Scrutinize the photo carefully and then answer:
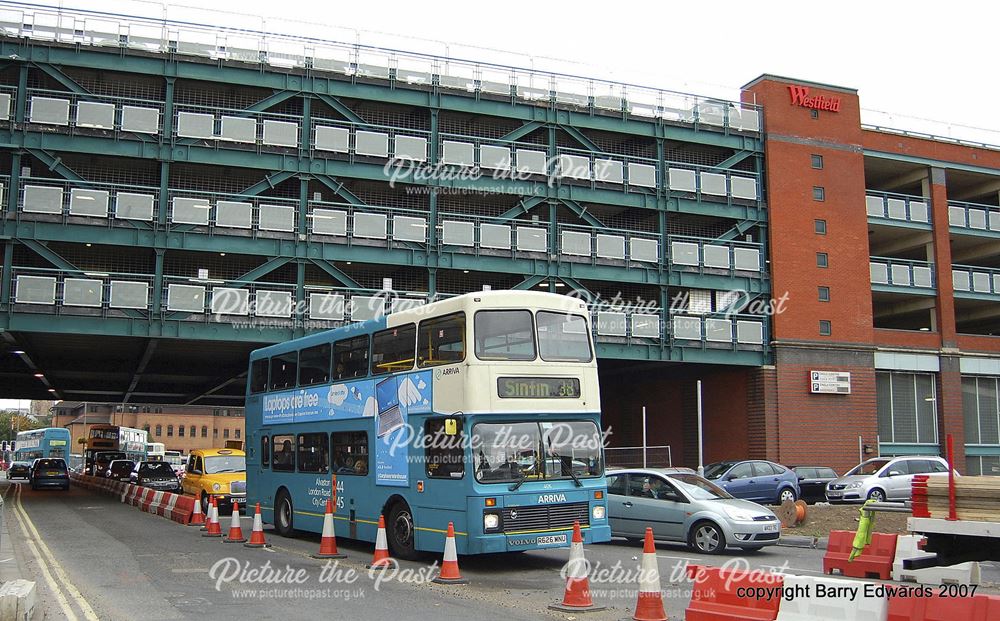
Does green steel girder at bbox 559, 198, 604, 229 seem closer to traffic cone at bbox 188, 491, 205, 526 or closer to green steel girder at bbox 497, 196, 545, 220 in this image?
green steel girder at bbox 497, 196, 545, 220

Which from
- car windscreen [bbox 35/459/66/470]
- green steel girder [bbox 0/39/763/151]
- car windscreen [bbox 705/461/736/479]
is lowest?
car windscreen [bbox 35/459/66/470]

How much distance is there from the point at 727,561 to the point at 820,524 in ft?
24.4

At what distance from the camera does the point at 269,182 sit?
33.3 m

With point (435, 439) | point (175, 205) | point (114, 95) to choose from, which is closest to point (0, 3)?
point (114, 95)

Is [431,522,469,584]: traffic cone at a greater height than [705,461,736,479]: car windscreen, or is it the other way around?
[705,461,736,479]: car windscreen

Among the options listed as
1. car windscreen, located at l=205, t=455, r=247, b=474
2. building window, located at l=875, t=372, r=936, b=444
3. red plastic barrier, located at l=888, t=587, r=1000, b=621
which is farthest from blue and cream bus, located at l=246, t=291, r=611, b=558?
building window, located at l=875, t=372, r=936, b=444

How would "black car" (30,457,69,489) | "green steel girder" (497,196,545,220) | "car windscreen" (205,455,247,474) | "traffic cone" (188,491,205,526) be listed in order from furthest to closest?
"black car" (30,457,69,489) → "green steel girder" (497,196,545,220) → "car windscreen" (205,455,247,474) → "traffic cone" (188,491,205,526)

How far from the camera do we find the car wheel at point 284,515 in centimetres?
1939

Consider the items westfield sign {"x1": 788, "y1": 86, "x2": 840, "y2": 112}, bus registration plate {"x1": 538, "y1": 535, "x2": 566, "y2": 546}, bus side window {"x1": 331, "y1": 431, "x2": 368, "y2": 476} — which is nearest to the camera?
bus registration plate {"x1": 538, "y1": 535, "x2": 566, "y2": 546}

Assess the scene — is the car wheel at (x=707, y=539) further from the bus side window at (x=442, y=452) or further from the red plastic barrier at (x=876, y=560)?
the bus side window at (x=442, y=452)

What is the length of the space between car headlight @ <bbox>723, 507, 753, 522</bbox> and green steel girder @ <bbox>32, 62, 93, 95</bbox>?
27.3 meters

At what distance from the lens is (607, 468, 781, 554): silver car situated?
52.6 ft

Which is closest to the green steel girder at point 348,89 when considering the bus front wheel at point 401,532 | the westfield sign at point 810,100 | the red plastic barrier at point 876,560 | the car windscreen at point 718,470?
the westfield sign at point 810,100

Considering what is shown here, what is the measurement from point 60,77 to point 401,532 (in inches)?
979
